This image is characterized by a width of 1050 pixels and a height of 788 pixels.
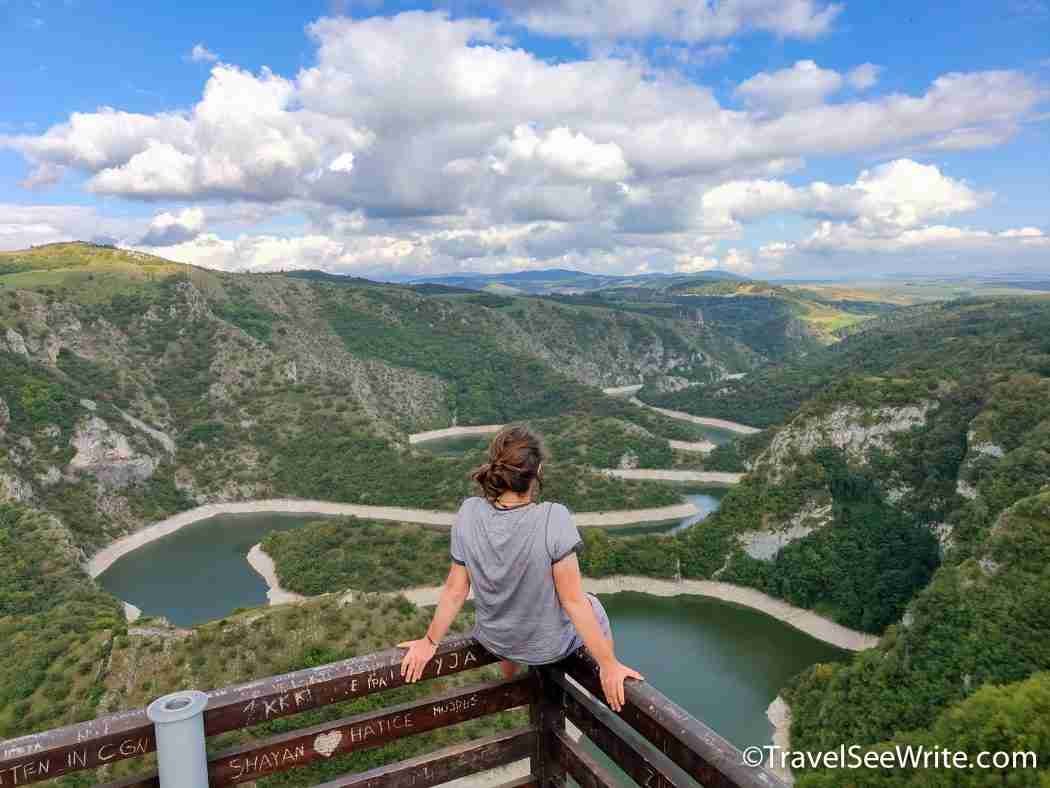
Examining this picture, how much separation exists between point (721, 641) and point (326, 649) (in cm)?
2930

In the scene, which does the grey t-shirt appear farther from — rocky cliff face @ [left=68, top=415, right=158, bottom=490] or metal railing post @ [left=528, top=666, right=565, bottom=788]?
rocky cliff face @ [left=68, top=415, right=158, bottom=490]

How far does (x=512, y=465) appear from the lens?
173 inches

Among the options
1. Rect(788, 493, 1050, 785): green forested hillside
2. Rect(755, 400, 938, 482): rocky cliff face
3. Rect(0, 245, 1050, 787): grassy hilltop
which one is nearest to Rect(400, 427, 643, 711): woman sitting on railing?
Rect(0, 245, 1050, 787): grassy hilltop

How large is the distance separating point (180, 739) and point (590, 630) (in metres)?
2.17

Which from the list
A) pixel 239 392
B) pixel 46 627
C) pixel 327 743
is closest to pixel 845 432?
pixel 46 627

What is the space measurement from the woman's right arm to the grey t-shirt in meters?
0.09

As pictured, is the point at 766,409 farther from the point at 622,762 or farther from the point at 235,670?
the point at 622,762

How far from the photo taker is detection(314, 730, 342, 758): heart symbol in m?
4.19

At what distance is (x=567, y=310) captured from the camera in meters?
192

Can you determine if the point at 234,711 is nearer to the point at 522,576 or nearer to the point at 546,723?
the point at 522,576

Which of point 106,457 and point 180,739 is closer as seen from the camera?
point 180,739

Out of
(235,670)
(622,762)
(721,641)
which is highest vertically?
(622,762)

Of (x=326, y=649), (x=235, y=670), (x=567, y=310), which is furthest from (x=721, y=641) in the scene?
(x=567, y=310)

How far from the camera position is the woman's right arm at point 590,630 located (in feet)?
13.1
